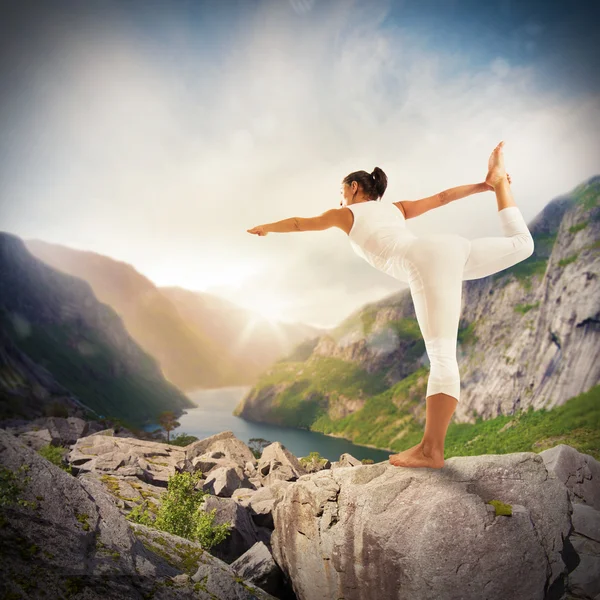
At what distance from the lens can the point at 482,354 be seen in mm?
83500

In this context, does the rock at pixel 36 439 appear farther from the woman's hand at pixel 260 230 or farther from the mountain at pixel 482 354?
the mountain at pixel 482 354

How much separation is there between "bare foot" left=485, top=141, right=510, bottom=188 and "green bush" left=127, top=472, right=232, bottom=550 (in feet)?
25.9

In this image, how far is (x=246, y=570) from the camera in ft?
22.8

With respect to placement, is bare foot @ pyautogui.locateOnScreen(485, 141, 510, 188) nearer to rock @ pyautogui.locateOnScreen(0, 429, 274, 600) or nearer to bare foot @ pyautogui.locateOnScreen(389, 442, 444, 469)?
bare foot @ pyautogui.locateOnScreen(389, 442, 444, 469)

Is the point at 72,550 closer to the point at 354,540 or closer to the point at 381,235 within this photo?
the point at 354,540

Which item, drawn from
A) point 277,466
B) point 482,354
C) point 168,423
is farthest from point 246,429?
point 277,466

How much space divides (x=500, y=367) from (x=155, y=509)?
7649 cm

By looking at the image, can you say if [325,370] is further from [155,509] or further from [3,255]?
[155,509]

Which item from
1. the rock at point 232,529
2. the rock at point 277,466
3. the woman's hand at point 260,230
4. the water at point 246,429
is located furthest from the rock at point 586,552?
the water at point 246,429

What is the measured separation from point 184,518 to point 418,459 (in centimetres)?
561

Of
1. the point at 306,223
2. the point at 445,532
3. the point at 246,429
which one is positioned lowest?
the point at 246,429

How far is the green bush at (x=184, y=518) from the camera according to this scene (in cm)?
771

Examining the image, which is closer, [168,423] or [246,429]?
[168,423]

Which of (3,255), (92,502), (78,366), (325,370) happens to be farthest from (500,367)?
(3,255)
